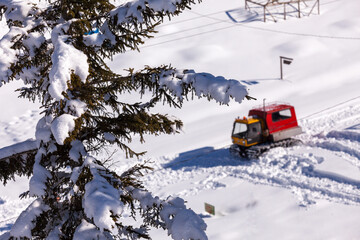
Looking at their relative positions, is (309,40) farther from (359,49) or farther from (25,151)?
(25,151)

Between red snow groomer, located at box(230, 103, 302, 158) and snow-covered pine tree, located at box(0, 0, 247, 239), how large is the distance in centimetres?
948

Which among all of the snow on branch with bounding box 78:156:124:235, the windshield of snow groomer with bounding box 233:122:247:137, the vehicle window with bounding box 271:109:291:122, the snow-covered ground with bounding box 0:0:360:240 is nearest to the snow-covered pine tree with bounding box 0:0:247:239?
the snow on branch with bounding box 78:156:124:235

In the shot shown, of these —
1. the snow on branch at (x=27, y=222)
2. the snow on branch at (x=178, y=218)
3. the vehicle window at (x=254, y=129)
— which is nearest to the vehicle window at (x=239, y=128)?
the vehicle window at (x=254, y=129)

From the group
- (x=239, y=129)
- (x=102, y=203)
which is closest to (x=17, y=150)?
(x=102, y=203)

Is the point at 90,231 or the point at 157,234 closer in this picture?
the point at 90,231

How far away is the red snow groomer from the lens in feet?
47.9

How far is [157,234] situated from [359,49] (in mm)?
20761

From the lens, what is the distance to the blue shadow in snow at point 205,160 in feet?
48.0

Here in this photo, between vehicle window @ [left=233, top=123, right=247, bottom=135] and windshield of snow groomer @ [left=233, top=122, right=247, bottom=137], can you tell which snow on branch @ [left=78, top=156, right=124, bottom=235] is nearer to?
windshield of snow groomer @ [left=233, top=122, right=247, bottom=137]

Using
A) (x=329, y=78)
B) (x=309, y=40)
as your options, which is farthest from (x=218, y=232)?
(x=309, y=40)

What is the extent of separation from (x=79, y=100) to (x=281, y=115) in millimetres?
12319

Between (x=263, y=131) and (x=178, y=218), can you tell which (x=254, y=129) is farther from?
(x=178, y=218)

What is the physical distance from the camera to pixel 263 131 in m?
15.0

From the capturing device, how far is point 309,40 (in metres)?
26.8
